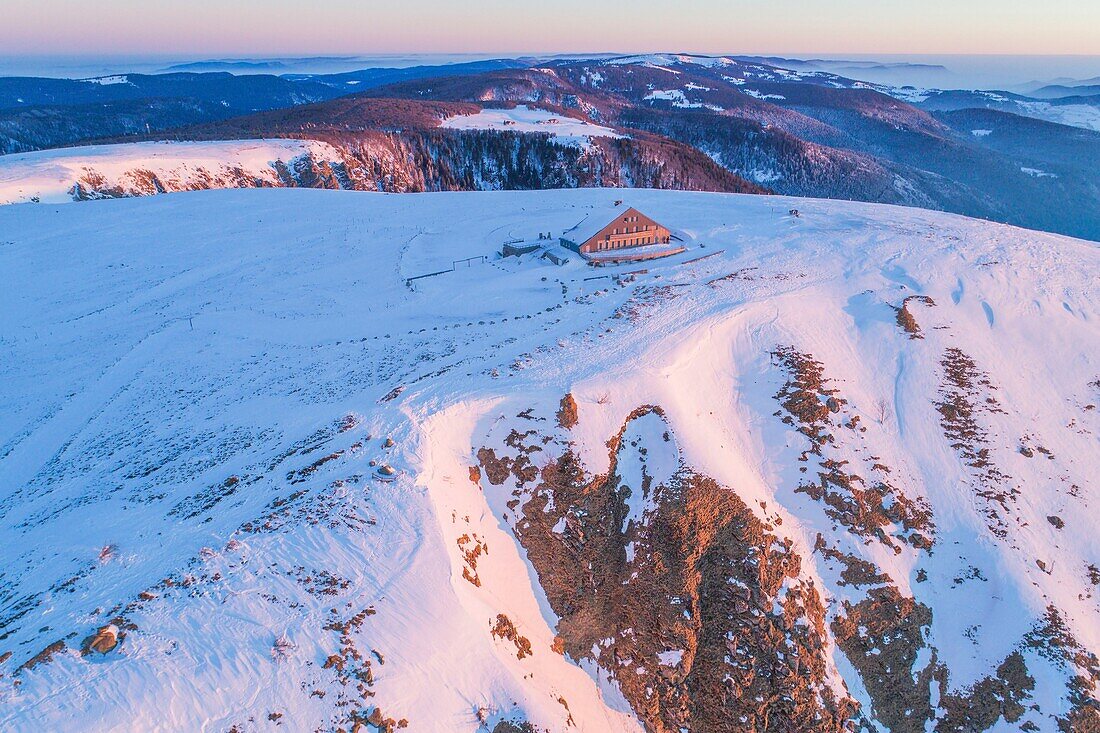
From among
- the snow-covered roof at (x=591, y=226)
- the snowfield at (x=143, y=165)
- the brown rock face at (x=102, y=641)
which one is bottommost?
the brown rock face at (x=102, y=641)

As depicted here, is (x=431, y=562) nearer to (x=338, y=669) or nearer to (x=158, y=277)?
(x=338, y=669)

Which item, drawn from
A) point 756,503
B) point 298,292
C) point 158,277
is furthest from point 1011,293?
point 158,277

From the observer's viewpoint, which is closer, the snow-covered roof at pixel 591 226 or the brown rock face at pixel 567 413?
the brown rock face at pixel 567 413

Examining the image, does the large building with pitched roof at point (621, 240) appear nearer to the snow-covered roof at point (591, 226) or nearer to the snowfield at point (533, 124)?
the snow-covered roof at point (591, 226)

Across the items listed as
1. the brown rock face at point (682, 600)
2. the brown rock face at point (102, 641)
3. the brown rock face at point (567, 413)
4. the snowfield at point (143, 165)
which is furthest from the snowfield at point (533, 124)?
the brown rock face at point (102, 641)

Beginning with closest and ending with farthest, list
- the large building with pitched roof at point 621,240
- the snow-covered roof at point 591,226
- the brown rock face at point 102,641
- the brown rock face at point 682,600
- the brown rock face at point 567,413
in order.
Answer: the brown rock face at point 102,641
the brown rock face at point 682,600
the brown rock face at point 567,413
the large building with pitched roof at point 621,240
the snow-covered roof at point 591,226

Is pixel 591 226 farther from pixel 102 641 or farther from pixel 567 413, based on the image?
pixel 102 641

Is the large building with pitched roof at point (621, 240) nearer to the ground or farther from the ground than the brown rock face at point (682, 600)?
farther from the ground
